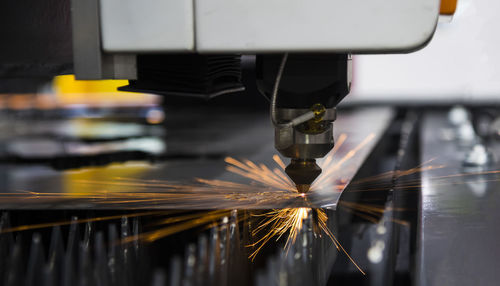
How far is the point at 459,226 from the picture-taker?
0.87m

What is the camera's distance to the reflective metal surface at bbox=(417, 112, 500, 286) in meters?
0.69

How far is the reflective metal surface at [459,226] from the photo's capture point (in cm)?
69

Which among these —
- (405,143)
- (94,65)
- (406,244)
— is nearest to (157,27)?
(94,65)

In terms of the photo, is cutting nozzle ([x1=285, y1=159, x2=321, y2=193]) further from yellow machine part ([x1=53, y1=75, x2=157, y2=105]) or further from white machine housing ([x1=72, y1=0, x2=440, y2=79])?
yellow machine part ([x1=53, y1=75, x2=157, y2=105])

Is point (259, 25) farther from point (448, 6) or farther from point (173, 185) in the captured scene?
point (173, 185)

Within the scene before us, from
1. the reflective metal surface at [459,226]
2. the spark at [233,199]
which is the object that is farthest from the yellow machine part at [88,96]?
the reflective metal surface at [459,226]

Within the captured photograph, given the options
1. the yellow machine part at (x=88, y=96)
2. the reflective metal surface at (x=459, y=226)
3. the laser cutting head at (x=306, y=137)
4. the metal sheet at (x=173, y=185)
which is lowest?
the reflective metal surface at (x=459, y=226)

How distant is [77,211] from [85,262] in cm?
28

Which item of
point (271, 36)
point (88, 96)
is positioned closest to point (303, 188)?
point (271, 36)

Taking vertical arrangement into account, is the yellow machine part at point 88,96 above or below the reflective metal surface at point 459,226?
above

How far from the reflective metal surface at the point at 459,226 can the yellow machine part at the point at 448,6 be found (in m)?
0.36

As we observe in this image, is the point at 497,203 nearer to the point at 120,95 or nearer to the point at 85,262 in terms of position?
the point at 85,262

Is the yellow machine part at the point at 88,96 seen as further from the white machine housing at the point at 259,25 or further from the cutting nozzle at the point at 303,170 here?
the white machine housing at the point at 259,25

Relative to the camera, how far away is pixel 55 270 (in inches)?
29.1
